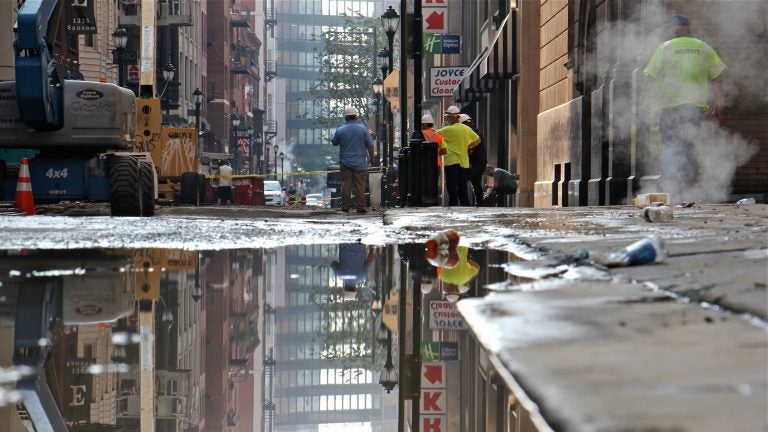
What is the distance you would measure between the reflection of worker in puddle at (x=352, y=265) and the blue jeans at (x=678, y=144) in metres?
7.16

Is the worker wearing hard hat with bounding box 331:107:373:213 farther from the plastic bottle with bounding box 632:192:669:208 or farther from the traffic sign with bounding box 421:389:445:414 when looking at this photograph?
the traffic sign with bounding box 421:389:445:414

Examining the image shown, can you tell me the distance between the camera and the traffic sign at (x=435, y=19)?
102 ft

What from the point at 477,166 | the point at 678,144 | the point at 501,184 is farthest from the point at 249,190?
the point at 678,144

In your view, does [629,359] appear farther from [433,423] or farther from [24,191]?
[24,191]

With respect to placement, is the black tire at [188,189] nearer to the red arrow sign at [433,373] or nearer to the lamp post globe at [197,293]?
the lamp post globe at [197,293]

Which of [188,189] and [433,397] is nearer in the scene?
[433,397]

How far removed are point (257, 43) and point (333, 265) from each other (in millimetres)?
105797

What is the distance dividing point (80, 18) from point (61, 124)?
69.6ft

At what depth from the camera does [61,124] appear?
15.7 m

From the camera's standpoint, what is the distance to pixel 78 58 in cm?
3909

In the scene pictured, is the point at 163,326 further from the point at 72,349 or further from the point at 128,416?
the point at 128,416

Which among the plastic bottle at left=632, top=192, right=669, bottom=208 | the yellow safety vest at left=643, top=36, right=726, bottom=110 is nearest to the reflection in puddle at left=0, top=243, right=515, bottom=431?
the plastic bottle at left=632, top=192, right=669, bottom=208

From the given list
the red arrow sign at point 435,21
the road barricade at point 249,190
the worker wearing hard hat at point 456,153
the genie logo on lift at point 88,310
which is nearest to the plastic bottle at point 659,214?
the genie logo on lift at point 88,310

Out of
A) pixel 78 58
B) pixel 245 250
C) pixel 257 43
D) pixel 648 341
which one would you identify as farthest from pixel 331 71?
pixel 648 341
